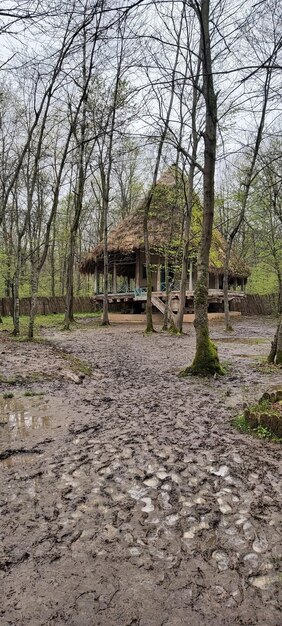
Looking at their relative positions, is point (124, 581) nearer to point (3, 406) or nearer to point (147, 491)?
point (147, 491)

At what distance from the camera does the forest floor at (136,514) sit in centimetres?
194

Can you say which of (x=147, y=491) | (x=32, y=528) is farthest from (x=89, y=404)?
(x=32, y=528)

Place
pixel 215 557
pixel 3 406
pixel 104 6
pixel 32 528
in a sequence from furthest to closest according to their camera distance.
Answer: pixel 3 406
pixel 104 6
pixel 32 528
pixel 215 557

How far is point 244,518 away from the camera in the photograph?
2670 millimetres

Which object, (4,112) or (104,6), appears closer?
(104,6)

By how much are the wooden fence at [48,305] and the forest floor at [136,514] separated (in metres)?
24.5

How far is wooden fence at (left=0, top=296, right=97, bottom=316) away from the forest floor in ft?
80.5

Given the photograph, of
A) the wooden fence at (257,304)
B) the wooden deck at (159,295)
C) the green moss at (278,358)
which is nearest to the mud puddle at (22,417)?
the green moss at (278,358)

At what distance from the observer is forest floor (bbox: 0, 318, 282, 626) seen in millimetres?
1936

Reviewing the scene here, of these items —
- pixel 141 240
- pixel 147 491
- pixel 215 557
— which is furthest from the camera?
pixel 141 240

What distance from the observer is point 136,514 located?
8.96 feet

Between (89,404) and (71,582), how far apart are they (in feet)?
11.8

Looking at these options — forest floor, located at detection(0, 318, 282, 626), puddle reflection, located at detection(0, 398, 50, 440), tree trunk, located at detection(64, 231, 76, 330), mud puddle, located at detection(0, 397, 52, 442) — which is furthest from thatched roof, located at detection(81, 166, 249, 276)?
forest floor, located at detection(0, 318, 282, 626)

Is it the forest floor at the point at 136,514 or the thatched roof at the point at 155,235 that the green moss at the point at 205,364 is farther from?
the thatched roof at the point at 155,235
